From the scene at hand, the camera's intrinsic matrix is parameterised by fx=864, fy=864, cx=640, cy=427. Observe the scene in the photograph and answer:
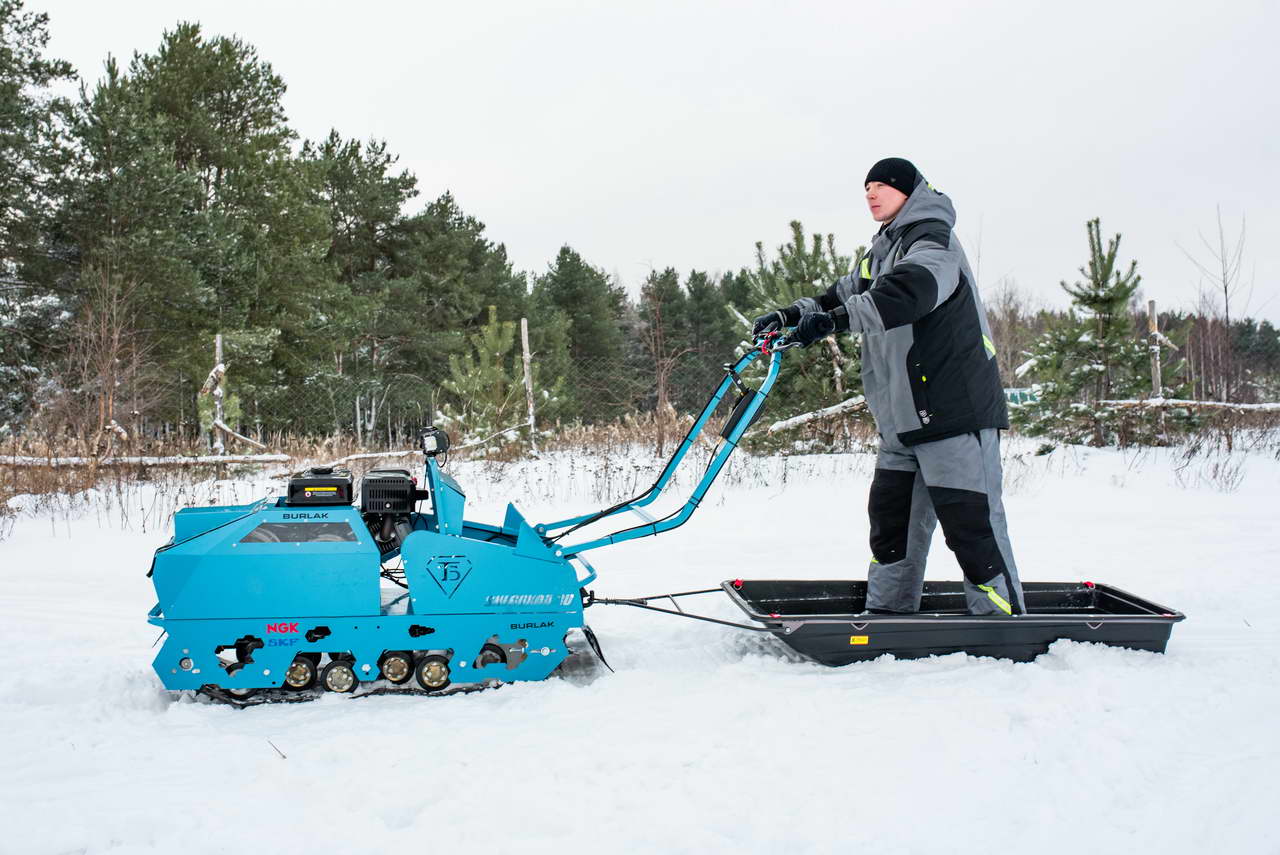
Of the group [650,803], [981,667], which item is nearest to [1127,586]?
[981,667]

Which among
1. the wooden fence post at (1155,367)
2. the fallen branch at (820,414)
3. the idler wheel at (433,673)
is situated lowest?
the idler wheel at (433,673)

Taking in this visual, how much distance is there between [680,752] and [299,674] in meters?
1.44

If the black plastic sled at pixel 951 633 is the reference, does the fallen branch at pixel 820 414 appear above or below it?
above

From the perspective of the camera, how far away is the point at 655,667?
11.3 ft

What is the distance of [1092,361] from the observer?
10.4 metres

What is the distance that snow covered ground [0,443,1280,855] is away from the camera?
2164mm

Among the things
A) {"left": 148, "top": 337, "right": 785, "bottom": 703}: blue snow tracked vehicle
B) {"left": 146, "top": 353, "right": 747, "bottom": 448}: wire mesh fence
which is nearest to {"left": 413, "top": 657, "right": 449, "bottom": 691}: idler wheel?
{"left": 148, "top": 337, "right": 785, "bottom": 703}: blue snow tracked vehicle

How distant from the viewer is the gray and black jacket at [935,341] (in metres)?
3.32

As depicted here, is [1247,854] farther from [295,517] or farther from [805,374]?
[805,374]

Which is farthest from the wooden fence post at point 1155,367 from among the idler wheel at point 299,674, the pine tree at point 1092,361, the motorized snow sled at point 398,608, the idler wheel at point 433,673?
the idler wheel at point 299,674

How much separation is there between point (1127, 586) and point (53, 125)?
18.5 meters

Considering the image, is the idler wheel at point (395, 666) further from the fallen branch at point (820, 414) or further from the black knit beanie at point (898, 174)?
the fallen branch at point (820, 414)

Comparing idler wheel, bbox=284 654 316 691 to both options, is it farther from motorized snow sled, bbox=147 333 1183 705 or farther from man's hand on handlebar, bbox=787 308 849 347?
man's hand on handlebar, bbox=787 308 849 347

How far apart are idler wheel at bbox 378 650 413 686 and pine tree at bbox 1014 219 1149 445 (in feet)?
29.2
